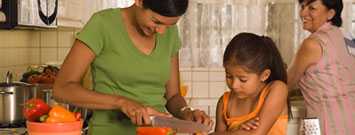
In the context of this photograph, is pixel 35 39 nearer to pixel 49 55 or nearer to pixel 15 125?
pixel 49 55

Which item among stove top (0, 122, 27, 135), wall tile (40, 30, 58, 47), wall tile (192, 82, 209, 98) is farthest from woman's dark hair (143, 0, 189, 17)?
wall tile (192, 82, 209, 98)

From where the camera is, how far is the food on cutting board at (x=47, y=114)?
1.24 m

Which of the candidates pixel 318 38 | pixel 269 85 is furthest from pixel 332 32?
pixel 269 85

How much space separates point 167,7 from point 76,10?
1.82 metres

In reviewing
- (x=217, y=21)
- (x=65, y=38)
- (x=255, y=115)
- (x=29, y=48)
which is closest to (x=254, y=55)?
(x=255, y=115)

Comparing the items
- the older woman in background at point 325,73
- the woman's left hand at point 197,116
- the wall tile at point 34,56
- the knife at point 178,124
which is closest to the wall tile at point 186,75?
the wall tile at point 34,56

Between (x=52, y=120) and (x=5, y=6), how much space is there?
113cm

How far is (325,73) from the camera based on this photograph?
8.33ft

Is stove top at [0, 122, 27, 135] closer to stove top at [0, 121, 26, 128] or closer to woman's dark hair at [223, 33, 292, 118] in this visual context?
stove top at [0, 121, 26, 128]

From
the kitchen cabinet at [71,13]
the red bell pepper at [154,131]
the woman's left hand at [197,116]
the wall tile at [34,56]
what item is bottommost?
the red bell pepper at [154,131]

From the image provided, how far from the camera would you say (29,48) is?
9.22ft

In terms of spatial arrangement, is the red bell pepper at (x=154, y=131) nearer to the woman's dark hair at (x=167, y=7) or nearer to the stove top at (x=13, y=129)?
the woman's dark hair at (x=167, y=7)

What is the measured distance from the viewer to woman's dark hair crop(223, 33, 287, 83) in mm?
1700

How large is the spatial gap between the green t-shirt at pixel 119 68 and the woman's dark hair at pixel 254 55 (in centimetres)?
23
